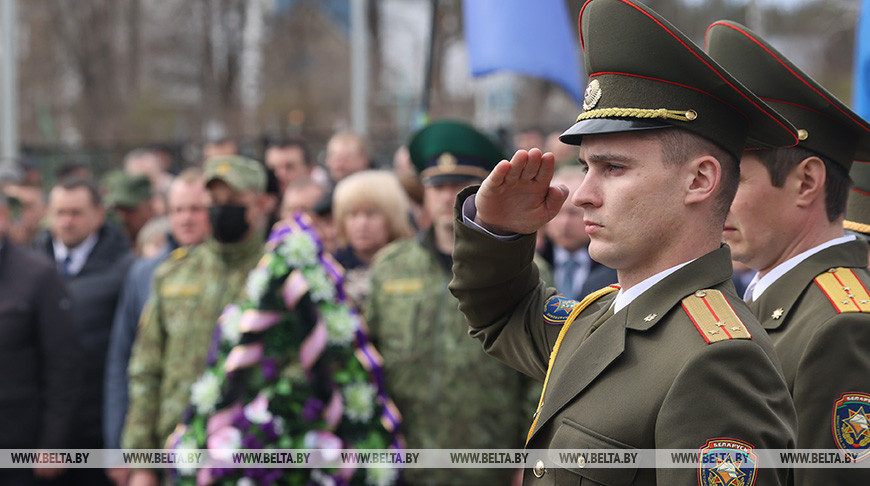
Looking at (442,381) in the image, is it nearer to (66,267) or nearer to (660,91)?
(660,91)

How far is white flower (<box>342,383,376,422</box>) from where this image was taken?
448 centimetres

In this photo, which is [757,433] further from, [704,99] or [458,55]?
[458,55]

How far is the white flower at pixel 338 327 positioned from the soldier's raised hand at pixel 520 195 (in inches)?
85.6

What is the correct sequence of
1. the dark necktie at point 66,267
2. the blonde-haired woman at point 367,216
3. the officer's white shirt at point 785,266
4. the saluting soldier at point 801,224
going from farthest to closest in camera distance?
the dark necktie at point 66,267 < the blonde-haired woman at point 367,216 < the officer's white shirt at point 785,266 < the saluting soldier at point 801,224

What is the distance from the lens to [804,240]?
9.37ft

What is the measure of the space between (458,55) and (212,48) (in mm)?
6668

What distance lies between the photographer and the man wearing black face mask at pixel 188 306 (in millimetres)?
5199

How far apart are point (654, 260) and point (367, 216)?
366cm

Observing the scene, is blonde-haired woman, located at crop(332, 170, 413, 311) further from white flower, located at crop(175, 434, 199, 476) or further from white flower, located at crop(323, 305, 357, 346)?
white flower, located at crop(175, 434, 199, 476)

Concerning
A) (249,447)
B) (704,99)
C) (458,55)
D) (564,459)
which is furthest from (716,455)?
(458,55)

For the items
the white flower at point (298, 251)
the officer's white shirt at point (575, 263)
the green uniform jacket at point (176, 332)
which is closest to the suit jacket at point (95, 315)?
the green uniform jacket at point (176, 332)

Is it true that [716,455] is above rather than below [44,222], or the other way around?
above

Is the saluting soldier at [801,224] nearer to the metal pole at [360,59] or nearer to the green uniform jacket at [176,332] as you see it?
the green uniform jacket at [176,332]

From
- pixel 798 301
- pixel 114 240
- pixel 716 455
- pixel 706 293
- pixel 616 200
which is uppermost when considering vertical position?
pixel 616 200
